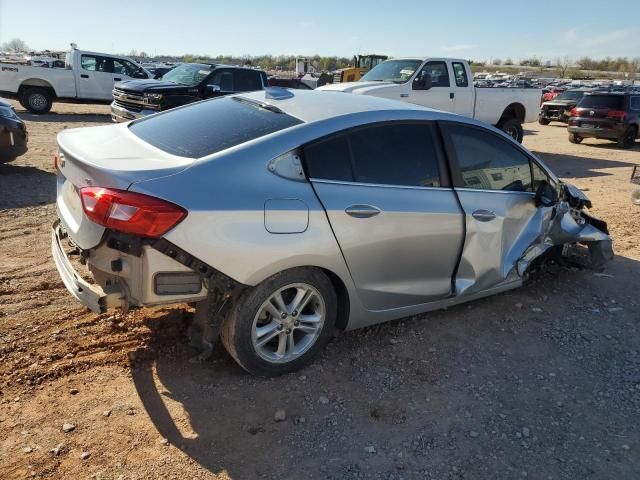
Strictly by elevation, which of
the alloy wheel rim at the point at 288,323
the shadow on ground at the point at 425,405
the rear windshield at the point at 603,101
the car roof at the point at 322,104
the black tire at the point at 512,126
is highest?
the rear windshield at the point at 603,101

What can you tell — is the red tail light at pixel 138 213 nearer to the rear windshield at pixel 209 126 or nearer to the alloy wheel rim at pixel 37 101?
the rear windshield at pixel 209 126

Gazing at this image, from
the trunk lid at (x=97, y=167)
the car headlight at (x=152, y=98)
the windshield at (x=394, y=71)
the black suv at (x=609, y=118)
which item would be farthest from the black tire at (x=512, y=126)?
the trunk lid at (x=97, y=167)

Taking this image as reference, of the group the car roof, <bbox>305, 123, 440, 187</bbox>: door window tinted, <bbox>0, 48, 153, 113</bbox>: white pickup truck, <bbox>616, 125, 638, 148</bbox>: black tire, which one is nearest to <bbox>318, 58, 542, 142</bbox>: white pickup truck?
<bbox>616, 125, 638, 148</bbox>: black tire

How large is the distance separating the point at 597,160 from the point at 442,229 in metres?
11.8

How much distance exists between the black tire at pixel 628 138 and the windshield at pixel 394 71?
825 cm

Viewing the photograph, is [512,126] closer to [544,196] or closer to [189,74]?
[189,74]

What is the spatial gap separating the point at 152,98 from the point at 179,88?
79cm

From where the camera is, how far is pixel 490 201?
4.00 meters

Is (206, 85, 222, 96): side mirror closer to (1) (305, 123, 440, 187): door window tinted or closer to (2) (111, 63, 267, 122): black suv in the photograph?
(2) (111, 63, 267, 122): black suv

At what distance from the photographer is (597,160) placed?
1362 cm

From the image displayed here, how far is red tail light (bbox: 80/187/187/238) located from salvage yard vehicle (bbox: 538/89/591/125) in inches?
873

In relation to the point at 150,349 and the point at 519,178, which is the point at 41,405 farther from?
the point at 519,178

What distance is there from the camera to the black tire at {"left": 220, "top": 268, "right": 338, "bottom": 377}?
3.04 meters

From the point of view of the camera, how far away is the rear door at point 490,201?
152 inches
